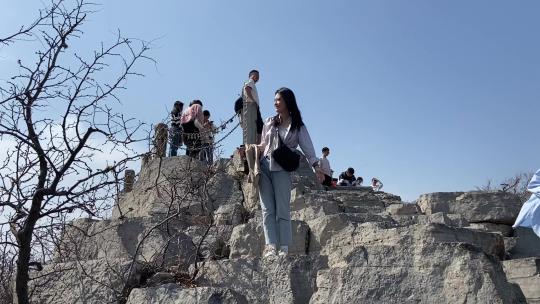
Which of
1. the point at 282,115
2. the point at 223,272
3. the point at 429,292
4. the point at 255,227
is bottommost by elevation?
the point at 429,292

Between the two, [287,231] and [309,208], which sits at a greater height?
[309,208]

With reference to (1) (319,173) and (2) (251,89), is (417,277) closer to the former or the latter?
(1) (319,173)

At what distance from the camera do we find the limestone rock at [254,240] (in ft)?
18.2

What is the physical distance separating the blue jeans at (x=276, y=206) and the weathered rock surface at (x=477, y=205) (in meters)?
3.46

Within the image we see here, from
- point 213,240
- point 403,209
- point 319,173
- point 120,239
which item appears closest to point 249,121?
point 403,209

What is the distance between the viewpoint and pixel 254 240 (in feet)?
18.3

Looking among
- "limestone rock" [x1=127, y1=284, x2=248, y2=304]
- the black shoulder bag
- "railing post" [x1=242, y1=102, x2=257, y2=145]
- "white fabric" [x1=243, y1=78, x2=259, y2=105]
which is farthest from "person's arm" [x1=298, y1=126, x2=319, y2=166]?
"railing post" [x1=242, y1=102, x2=257, y2=145]

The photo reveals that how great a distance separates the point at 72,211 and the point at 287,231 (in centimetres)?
175

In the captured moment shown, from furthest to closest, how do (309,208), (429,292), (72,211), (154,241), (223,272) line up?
1. (309,208)
2. (154,241)
3. (223,272)
4. (72,211)
5. (429,292)

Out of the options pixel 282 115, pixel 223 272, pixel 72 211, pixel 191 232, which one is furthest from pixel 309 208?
pixel 72 211

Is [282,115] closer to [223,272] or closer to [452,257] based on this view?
[223,272]

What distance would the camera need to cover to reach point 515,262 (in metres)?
5.02

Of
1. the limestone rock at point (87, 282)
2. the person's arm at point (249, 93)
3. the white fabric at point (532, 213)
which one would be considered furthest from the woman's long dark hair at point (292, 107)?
the person's arm at point (249, 93)

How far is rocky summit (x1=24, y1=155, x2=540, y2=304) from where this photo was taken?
3900 millimetres
